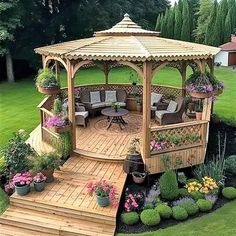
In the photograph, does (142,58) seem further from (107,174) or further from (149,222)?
(149,222)

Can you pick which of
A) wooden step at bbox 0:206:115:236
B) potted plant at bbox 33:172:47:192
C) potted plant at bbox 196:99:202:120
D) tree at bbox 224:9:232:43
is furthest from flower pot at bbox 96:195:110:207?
tree at bbox 224:9:232:43

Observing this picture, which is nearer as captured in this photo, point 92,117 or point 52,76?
point 52,76

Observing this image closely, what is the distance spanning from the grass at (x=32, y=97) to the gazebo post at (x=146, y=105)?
17.9ft

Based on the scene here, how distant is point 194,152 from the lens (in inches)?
356

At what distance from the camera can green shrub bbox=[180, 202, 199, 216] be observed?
7450 mm

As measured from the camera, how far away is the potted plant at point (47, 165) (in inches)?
321

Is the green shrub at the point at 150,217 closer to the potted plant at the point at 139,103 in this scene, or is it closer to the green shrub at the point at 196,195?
the green shrub at the point at 196,195

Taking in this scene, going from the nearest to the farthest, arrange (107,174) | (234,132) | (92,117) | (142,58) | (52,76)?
(142,58)
(107,174)
(52,76)
(234,132)
(92,117)

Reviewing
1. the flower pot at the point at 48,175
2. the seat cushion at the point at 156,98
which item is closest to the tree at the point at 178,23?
the seat cushion at the point at 156,98

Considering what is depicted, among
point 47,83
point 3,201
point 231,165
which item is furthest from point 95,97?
point 3,201

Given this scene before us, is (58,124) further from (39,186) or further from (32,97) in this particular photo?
(32,97)

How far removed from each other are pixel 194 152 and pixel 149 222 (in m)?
2.76

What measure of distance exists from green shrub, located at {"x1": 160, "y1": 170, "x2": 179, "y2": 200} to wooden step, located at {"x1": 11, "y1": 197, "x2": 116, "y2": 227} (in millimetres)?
1438

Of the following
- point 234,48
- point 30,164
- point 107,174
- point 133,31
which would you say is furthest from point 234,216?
point 234,48
